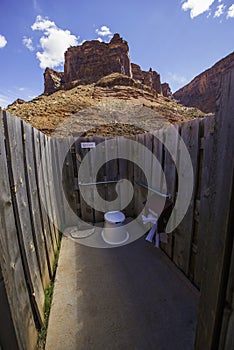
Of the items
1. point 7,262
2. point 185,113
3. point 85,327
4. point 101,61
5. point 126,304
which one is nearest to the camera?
point 7,262

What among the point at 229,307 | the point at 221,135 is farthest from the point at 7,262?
the point at 221,135

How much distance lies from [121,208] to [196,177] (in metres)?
2.05

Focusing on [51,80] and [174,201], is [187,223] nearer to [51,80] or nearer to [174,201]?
[174,201]

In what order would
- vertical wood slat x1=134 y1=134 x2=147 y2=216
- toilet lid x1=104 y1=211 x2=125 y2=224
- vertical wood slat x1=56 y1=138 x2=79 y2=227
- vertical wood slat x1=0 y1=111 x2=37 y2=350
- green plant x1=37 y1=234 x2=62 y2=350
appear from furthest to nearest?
vertical wood slat x1=56 y1=138 x2=79 y2=227, vertical wood slat x1=134 y1=134 x2=147 y2=216, toilet lid x1=104 y1=211 x2=125 y2=224, green plant x1=37 y1=234 x2=62 y2=350, vertical wood slat x1=0 y1=111 x2=37 y2=350

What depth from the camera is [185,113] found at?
15031 mm

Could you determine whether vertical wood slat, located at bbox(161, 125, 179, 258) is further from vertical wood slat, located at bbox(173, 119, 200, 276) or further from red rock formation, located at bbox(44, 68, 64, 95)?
red rock formation, located at bbox(44, 68, 64, 95)

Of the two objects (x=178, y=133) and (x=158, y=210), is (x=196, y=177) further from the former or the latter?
(x=158, y=210)

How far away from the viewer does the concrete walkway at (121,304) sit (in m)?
1.27

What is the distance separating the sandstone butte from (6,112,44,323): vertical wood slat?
854 centimetres

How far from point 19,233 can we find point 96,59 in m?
32.0

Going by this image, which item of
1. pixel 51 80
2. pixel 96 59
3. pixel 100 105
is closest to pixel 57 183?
pixel 100 105

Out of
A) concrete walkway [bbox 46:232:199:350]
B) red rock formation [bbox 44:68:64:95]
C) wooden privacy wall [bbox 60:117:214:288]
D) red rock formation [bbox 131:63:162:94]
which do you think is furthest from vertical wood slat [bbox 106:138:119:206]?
red rock formation [bbox 131:63:162:94]

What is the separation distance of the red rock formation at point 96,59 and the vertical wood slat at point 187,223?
26682 mm

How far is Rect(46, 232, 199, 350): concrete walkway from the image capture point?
1.27 m
